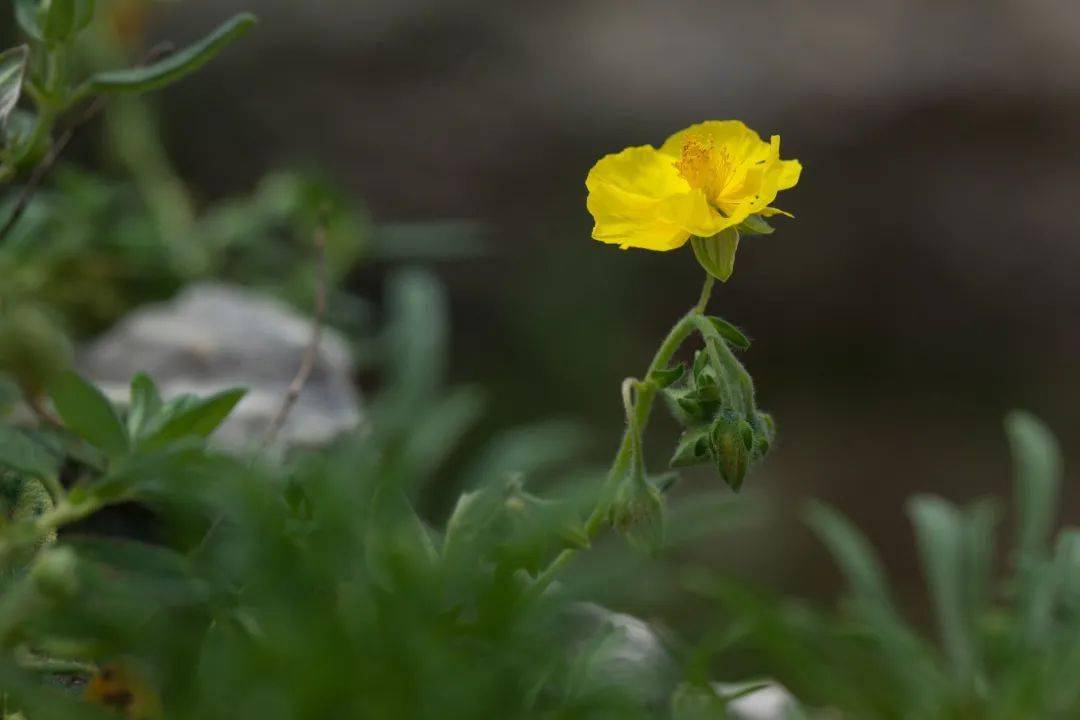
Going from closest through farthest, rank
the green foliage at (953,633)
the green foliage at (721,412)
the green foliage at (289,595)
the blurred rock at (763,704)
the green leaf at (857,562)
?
1. the green foliage at (289,595)
2. the green foliage at (721,412)
3. the green foliage at (953,633)
4. the blurred rock at (763,704)
5. the green leaf at (857,562)

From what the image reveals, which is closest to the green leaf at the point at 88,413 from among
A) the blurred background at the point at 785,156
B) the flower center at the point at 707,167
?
the flower center at the point at 707,167

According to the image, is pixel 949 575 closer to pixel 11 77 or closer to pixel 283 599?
pixel 283 599

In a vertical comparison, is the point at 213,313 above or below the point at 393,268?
above

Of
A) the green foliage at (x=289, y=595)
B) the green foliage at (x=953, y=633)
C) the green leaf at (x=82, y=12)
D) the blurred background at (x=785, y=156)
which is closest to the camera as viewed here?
the green foliage at (x=289, y=595)

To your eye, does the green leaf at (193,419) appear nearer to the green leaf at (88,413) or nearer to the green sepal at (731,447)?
the green leaf at (88,413)

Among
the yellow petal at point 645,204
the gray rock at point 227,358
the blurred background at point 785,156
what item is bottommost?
the blurred background at point 785,156

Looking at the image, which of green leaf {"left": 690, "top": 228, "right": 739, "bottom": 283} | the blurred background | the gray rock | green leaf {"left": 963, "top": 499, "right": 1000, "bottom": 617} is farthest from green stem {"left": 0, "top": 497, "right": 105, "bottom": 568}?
the blurred background

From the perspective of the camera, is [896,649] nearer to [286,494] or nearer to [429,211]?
[286,494]

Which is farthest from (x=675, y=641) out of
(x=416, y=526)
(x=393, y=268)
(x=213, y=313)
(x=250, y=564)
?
(x=393, y=268)
